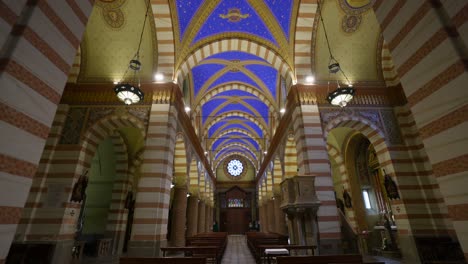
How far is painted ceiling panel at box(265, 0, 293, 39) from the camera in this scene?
29.7 ft

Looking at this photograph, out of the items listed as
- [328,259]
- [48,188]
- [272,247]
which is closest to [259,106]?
[272,247]

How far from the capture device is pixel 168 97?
867cm

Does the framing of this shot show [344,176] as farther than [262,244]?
Yes

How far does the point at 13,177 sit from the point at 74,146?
21.5ft

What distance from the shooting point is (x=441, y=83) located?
8.25ft

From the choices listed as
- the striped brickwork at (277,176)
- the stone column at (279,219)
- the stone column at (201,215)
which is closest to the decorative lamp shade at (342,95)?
the striped brickwork at (277,176)

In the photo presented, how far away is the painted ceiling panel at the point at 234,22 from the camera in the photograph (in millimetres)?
9430

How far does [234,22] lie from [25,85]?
8828 millimetres

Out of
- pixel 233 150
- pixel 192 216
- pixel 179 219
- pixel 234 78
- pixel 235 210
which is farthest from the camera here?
pixel 235 210

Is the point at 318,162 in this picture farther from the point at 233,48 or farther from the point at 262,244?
the point at 233,48

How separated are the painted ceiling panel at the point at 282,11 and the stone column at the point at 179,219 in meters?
8.57

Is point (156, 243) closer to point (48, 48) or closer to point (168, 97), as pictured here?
point (168, 97)

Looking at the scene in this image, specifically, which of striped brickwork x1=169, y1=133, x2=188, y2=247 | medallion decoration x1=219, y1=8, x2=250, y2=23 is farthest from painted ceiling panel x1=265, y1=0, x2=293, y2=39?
striped brickwork x1=169, y1=133, x2=188, y2=247

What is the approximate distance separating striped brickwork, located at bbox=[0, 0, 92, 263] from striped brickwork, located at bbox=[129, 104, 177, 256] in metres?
5.01
